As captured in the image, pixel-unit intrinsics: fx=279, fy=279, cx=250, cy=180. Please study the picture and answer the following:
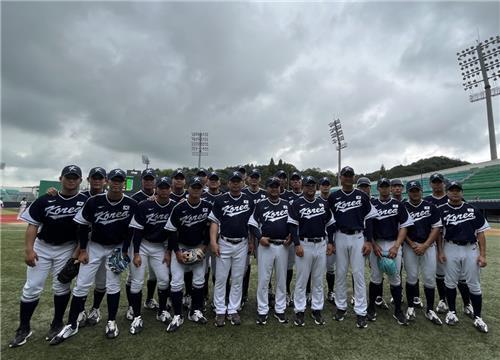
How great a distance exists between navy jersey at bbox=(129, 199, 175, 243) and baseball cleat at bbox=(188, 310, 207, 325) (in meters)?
1.14

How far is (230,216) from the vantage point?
13.1 feet

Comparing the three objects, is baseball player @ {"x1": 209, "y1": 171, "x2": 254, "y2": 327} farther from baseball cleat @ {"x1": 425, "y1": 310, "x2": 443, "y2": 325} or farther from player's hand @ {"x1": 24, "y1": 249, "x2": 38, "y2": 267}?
baseball cleat @ {"x1": 425, "y1": 310, "x2": 443, "y2": 325}

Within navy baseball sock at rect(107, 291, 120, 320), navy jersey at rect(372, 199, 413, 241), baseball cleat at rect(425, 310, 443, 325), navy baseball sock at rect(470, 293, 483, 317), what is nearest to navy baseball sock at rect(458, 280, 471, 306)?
navy baseball sock at rect(470, 293, 483, 317)

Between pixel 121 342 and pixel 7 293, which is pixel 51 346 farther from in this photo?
pixel 7 293

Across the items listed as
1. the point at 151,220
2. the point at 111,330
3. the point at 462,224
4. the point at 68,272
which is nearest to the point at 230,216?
the point at 151,220

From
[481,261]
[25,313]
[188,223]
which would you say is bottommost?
[25,313]

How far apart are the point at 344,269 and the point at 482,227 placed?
208 cm

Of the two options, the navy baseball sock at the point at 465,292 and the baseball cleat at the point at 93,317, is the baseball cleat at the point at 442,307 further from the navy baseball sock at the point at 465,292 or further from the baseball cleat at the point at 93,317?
the baseball cleat at the point at 93,317

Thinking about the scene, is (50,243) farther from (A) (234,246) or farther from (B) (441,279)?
(B) (441,279)

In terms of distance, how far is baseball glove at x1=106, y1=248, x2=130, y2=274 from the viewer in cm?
352

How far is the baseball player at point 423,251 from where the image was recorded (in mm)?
4086

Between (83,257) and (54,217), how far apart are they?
611 mm

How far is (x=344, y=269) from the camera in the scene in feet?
13.3

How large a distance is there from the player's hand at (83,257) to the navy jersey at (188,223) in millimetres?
1017
